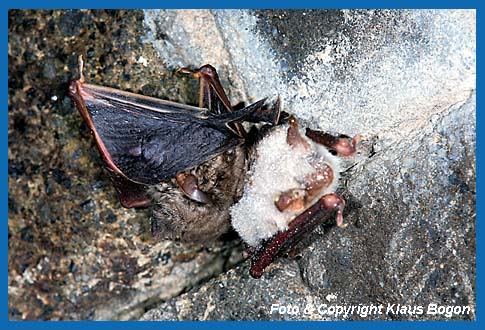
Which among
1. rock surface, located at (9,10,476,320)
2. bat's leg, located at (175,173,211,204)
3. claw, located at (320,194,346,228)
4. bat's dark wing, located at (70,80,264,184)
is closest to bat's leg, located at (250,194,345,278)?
claw, located at (320,194,346,228)

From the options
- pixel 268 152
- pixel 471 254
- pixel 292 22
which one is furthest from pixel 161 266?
pixel 471 254

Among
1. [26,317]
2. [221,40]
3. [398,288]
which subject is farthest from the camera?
[26,317]

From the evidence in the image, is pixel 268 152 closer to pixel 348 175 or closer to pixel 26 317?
pixel 348 175

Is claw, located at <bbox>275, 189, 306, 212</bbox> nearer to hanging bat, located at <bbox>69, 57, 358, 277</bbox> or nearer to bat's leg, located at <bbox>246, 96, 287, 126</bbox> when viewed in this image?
hanging bat, located at <bbox>69, 57, 358, 277</bbox>

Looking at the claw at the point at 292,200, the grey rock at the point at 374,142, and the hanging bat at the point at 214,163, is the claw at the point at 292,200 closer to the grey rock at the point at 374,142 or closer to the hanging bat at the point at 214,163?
the hanging bat at the point at 214,163

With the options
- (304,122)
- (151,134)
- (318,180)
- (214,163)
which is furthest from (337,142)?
(151,134)
